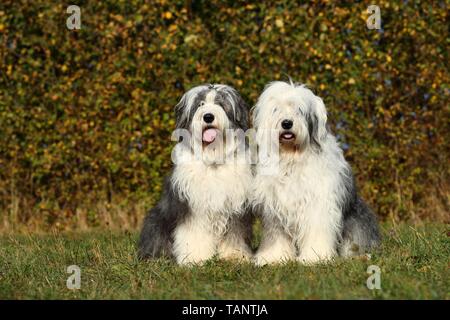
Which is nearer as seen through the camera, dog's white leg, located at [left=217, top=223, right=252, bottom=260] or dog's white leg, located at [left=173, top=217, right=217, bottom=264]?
dog's white leg, located at [left=173, top=217, right=217, bottom=264]

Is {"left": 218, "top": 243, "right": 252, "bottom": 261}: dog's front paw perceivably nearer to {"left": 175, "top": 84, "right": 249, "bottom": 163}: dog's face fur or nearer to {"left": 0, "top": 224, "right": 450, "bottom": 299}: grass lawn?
{"left": 0, "top": 224, "right": 450, "bottom": 299}: grass lawn

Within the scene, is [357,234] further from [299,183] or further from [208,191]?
[208,191]

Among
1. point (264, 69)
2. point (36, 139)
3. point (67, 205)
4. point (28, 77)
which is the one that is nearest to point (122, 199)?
point (67, 205)

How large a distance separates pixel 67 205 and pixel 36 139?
94cm

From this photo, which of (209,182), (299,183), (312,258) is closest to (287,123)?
(299,183)

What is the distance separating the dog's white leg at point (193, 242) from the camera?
550cm

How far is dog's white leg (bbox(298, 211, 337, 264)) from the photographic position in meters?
5.34

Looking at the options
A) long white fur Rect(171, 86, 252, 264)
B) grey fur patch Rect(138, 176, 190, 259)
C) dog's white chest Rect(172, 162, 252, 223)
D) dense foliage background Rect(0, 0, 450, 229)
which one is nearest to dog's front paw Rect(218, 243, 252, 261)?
long white fur Rect(171, 86, 252, 264)

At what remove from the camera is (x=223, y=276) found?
488cm

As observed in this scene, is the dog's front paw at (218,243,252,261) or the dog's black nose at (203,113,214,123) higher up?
the dog's black nose at (203,113,214,123)

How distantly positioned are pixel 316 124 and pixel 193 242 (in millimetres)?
1336

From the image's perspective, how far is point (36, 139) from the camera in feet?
27.5

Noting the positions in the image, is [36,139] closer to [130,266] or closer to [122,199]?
[122,199]

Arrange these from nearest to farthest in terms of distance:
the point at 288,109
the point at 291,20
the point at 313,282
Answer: the point at 313,282
the point at 288,109
the point at 291,20
